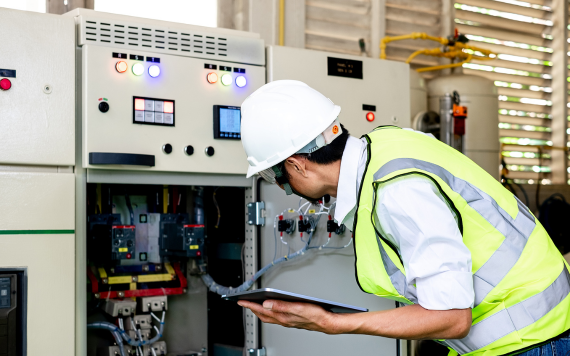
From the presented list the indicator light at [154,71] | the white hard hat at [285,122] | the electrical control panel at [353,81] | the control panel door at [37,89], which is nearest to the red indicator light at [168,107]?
the indicator light at [154,71]

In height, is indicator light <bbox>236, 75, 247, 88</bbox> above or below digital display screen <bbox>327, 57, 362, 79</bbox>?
below

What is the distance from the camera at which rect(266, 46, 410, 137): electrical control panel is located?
2518 millimetres

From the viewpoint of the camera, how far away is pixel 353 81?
263 centimetres

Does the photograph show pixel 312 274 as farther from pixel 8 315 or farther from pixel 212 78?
pixel 8 315

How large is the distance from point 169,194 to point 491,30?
10.1 ft

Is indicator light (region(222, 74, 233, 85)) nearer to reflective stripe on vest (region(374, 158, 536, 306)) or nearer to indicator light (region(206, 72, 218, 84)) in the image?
indicator light (region(206, 72, 218, 84))

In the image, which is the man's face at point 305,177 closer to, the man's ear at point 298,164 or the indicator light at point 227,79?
the man's ear at point 298,164

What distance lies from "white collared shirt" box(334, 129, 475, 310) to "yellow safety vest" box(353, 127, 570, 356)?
0.06 m

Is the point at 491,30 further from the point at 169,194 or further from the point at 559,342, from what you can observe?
the point at 559,342

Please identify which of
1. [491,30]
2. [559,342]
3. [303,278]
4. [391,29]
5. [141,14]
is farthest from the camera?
[491,30]

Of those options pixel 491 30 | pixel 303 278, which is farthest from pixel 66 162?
pixel 491 30

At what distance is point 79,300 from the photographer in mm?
2066

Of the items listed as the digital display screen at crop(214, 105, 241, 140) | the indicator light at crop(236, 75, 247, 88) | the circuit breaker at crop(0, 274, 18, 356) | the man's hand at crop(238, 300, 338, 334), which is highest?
the indicator light at crop(236, 75, 247, 88)

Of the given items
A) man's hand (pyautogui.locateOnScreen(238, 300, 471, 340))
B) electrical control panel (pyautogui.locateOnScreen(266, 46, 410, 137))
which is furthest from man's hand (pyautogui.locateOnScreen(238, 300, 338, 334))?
electrical control panel (pyautogui.locateOnScreen(266, 46, 410, 137))
